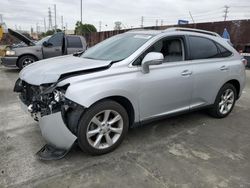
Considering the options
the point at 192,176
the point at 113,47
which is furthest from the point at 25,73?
the point at 192,176

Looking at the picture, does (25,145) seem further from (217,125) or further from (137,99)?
(217,125)

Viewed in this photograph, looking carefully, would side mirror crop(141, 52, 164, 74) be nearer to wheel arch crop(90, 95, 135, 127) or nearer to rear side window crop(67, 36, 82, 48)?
wheel arch crop(90, 95, 135, 127)

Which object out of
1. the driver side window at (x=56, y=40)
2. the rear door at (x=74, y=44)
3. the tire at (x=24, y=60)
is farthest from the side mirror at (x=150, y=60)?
the tire at (x=24, y=60)

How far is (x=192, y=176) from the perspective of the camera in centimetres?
288

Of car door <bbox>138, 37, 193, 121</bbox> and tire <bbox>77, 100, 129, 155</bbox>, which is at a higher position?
car door <bbox>138, 37, 193, 121</bbox>

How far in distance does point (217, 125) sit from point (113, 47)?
2.40m

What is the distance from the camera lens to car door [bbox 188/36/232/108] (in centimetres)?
412

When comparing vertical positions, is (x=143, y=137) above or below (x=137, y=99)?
below

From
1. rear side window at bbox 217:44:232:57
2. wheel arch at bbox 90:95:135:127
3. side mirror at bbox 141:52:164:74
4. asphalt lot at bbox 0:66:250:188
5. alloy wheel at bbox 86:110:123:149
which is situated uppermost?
rear side window at bbox 217:44:232:57

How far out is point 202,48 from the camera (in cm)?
430

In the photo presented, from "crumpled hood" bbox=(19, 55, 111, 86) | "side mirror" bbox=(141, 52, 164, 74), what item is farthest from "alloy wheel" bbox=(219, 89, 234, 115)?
"crumpled hood" bbox=(19, 55, 111, 86)

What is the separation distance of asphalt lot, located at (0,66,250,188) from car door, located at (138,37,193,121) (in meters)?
0.47

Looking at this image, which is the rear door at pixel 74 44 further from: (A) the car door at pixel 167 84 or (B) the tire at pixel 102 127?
(B) the tire at pixel 102 127

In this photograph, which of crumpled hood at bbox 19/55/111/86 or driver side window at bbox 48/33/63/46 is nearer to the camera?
crumpled hood at bbox 19/55/111/86
